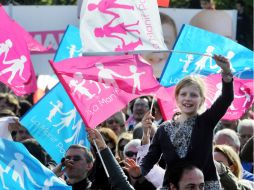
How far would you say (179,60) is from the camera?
1004 cm

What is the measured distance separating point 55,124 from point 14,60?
0.87 m

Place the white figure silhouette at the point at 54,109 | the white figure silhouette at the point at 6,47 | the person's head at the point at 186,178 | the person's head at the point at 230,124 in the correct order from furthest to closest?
1. the person's head at the point at 230,124
2. the white figure silhouette at the point at 54,109
3. the white figure silhouette at the point at 6,47
4. the person's head at the point at 186,178

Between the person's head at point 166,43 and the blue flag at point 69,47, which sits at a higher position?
the blue flag at point 69,47

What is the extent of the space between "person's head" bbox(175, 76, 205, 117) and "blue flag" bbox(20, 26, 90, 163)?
2.41m

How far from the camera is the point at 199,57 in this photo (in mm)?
10227

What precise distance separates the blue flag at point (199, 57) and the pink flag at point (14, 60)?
126 cm

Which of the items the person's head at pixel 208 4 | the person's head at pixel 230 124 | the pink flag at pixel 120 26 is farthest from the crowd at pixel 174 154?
the person's head at pixel 208 4

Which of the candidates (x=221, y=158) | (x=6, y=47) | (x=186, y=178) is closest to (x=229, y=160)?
(x=221, y=158)

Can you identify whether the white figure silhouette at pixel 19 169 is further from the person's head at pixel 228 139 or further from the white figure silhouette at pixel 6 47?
the person's head at pixel 228 139

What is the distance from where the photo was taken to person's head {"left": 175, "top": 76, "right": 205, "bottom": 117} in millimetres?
7184

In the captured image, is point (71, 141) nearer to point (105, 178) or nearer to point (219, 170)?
point (105, 178)

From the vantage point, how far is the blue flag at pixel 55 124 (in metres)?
9.50

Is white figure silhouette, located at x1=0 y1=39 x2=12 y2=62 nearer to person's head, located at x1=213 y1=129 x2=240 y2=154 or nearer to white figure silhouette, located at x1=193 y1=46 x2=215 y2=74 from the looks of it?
white figure silhouette, located at x1=193 y1=46 x2=215 y2=74

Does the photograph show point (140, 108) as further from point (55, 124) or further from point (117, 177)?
point (117, 177)
